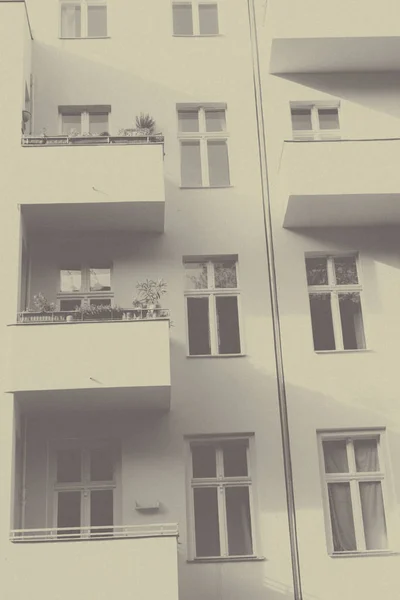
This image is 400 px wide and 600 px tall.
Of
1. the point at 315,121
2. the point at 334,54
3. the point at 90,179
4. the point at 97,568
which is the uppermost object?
the point at 334,54

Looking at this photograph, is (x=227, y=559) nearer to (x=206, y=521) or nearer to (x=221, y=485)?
(x=206, y=521)

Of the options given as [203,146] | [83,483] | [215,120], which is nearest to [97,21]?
[215,120]

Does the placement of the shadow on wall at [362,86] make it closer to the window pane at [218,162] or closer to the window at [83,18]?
the window pane at [218,162]

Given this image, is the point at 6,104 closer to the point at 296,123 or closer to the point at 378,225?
the point at 296,123

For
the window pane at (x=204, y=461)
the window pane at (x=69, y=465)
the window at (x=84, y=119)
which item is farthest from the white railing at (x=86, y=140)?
the window pane at (x=204, y=461)

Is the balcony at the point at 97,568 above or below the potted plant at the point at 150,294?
below

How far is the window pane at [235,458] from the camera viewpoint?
14.3m

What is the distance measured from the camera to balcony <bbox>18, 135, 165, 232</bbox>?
14.4 metres

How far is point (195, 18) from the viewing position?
56.9 feet

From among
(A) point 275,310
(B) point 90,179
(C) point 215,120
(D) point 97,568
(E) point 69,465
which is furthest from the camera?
(C) point 215,120

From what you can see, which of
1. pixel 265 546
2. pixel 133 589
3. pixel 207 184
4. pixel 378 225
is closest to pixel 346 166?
pixel 378 225

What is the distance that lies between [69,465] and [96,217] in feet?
12.9

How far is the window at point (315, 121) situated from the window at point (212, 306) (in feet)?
9.15

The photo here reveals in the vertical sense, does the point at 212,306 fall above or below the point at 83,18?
below
